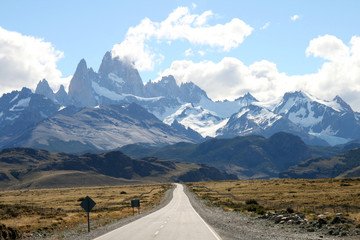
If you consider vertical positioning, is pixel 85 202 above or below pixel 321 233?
above

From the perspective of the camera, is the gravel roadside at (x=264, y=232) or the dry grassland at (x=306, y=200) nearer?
the gravel roadside at (x=264, y=232)

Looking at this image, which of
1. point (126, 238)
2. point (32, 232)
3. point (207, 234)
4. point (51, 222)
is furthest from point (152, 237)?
point (51, 222)

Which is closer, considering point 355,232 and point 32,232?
point 355,232

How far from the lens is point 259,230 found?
113 feet

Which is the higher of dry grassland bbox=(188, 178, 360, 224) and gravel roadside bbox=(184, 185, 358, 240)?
gravel roadside bbox=(184, 185, 358, 240)

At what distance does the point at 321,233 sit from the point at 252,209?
22730 millimetres

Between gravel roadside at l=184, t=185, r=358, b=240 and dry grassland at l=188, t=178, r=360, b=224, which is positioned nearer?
gravel roadside at l=184, t=185, r=358, b=240

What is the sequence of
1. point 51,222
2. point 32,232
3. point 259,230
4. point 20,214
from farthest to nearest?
1. point 20,214
2. point 51,222
3. point 32,232
4. point 259,230

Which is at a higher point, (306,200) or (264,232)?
(264,232)

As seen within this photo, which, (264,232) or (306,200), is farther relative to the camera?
(306,200)

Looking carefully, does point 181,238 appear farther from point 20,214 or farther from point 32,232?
point 20,214

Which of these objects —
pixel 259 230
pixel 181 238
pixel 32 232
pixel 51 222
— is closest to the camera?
pixel 181 238

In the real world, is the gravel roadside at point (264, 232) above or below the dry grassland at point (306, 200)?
above

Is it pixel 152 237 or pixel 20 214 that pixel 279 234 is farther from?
pixel 20 214
